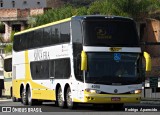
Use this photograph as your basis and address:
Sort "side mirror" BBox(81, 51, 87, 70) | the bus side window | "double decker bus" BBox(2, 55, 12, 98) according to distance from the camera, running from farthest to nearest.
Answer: "double decker bus" BBox(2, 55, 12, 98) → the bus side window → "side mirror" BBox(81, 51, 87, 70)

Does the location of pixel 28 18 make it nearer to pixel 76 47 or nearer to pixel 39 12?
pixel 39 12

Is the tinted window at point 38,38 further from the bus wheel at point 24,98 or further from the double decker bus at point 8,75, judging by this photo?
the double decker bus at point 8,75

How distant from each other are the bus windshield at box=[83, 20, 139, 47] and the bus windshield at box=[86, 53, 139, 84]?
1.84ft

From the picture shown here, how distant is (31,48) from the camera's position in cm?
3384

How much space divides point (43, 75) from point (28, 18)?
57.3 metres

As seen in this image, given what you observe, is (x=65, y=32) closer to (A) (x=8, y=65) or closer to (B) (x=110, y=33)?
(B) (x=110, y=33)

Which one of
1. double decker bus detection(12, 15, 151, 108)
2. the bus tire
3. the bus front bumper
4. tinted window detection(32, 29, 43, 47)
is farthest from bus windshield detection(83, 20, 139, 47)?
the bus tire

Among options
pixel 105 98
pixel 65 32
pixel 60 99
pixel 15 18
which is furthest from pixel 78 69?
pixel 15 18

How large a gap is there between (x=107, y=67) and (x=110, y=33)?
5.16ft

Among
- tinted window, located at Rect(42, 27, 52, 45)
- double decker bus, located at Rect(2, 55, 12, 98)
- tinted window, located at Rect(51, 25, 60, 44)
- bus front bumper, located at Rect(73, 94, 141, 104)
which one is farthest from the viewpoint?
double decker bus, located at Rect(2, 55, 12, 98)

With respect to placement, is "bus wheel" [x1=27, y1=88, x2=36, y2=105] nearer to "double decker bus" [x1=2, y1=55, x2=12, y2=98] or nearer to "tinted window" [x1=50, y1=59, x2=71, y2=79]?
"tinted window" [x1=50, y1=59, x2=71, y2=79]

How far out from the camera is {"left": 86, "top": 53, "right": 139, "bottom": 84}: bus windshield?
2675cm

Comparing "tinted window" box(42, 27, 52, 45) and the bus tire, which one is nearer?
"tinted window" box(42, 27, 52, 45)

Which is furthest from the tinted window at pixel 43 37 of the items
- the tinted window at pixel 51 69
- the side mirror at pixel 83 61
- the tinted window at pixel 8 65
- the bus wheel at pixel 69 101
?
the tinted window at pixel 8 65
